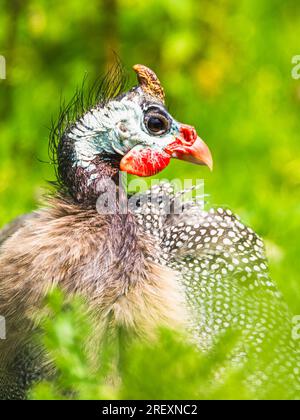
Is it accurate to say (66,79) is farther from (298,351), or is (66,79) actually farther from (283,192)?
(298,351)

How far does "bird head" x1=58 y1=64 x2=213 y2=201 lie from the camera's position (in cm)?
292

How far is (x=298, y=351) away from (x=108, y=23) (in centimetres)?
329

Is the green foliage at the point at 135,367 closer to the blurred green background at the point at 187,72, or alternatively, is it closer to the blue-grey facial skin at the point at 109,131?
the blue-grey facial skin at the point at 109,131

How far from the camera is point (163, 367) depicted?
2018 mm

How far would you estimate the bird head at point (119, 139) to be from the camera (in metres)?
2.92

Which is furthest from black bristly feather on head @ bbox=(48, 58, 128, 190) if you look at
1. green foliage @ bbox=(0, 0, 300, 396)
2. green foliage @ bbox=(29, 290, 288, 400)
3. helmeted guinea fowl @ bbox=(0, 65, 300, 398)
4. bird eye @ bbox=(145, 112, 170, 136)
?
green foliage @ bbox=(0, 0, 300, 396)

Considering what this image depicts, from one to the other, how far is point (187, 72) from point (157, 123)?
10.7 feet

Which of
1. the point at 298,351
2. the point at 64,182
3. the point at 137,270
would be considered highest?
the point at 64,182

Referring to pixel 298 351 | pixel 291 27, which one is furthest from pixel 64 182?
pixel 291 27

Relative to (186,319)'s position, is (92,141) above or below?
above

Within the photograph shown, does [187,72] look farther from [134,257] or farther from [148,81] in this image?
[134,257]

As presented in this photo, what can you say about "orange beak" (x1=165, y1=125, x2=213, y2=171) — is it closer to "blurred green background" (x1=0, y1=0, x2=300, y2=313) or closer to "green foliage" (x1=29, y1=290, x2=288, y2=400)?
"green foliage" (x1=29, y1=290, x2=288, y2=400)

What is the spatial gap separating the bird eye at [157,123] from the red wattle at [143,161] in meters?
0.06

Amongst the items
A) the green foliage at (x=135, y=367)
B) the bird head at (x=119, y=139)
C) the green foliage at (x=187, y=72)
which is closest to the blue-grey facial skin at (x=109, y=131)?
the bird head at (x=119, y=139)
